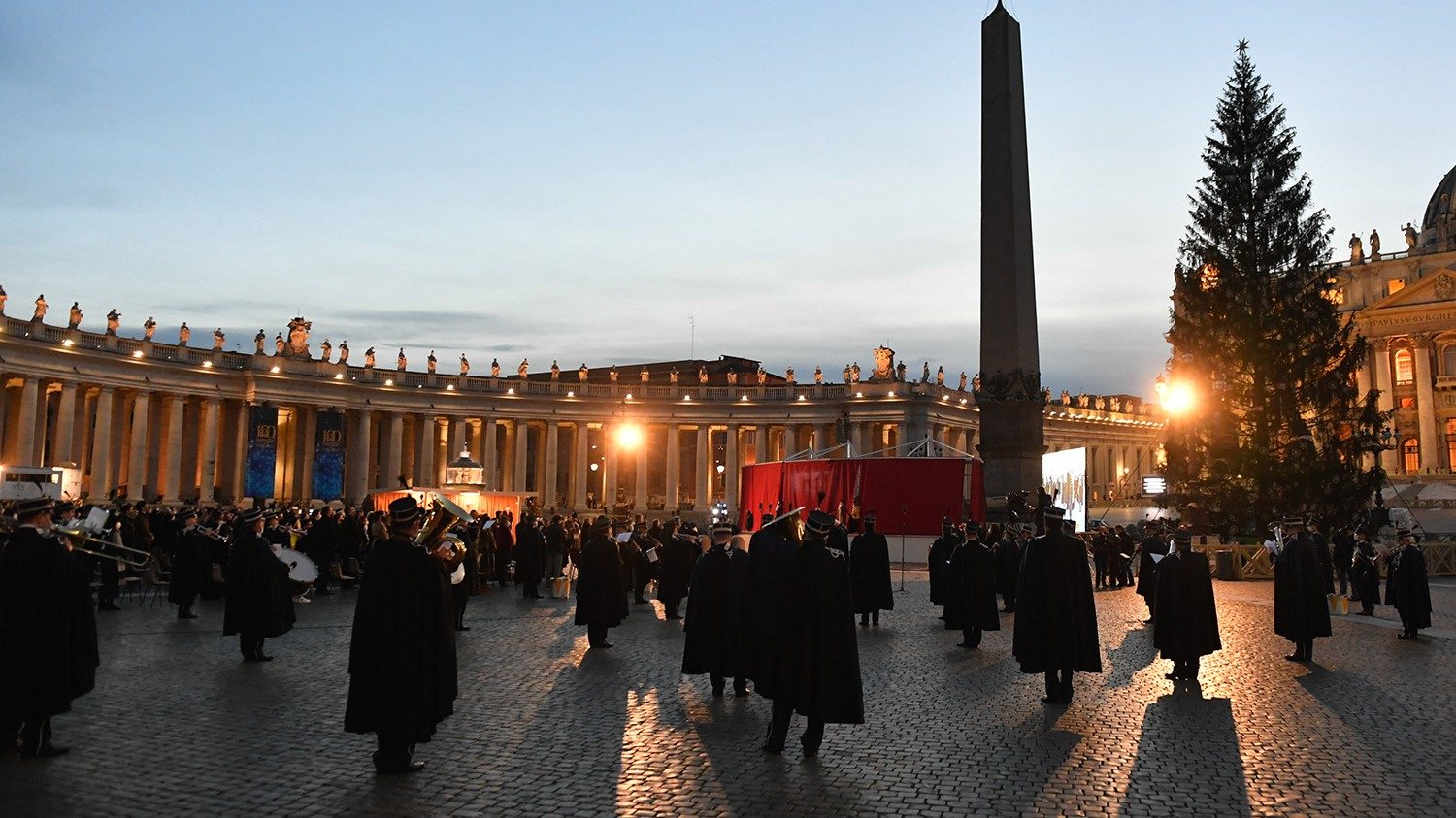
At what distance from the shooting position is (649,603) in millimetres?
20828

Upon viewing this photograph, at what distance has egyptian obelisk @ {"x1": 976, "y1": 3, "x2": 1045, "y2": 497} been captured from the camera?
73.0ft

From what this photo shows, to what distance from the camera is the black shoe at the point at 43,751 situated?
23.2 ft

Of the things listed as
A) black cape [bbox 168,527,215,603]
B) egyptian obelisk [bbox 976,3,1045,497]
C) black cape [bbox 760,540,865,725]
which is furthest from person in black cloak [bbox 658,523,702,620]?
black cape [bbox 760,540,865,725]

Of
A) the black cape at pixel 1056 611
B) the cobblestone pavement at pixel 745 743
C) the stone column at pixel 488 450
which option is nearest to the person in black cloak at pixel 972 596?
the cobblestone pavement at pixel 745 743

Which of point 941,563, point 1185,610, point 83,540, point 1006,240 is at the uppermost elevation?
point 1006,240

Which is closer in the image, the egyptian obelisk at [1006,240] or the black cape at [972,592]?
the black cape at [972,592]

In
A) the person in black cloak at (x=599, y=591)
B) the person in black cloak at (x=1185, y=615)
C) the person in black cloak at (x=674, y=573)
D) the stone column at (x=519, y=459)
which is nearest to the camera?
the person in black cloak at (x=1185, y=615)

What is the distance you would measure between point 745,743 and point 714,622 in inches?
98.5

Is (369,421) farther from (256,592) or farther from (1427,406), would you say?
(1427,406)

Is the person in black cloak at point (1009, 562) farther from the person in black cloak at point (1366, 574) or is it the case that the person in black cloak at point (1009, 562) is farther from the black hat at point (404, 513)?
the black hat at point (404, 513)

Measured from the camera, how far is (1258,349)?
30688 millimetres

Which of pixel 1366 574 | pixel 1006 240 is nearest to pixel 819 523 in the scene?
pixel 1366 574

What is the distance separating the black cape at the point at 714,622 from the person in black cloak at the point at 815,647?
7.04 feet

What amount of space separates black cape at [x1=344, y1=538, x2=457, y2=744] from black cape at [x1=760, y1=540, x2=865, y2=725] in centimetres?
244
